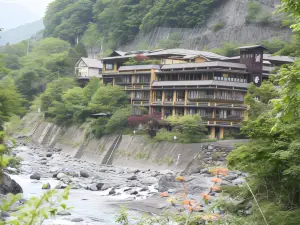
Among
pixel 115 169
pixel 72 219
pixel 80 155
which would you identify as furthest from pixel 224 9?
pixel 72 219

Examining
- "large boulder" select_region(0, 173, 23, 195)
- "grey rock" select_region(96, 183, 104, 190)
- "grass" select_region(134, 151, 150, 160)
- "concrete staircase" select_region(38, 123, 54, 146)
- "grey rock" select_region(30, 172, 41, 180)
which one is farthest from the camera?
"concrete staircase" select_region(38, 123, 54, 146)

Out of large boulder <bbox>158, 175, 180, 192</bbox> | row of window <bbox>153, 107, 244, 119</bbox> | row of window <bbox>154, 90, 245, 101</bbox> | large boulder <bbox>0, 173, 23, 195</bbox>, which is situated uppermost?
row of window <bbox>154, 90, 245, 101</bbox>

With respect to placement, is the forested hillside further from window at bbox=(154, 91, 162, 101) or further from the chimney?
window at bbox=(154, 91, 162, 101)

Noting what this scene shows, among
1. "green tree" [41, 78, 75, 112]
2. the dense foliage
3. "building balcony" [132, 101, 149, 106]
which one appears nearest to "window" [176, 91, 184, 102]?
"building balcony" [132, 101, 149, 106]

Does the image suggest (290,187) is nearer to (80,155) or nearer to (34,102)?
(80,155)

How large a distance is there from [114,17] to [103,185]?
6379 centimetres

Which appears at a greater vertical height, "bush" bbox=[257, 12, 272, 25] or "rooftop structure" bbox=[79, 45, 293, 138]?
"bush" bbox=[257, 12, 272, 25]

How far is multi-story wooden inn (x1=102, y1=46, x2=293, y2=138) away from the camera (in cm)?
4278

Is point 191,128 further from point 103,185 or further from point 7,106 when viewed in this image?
point 7,106

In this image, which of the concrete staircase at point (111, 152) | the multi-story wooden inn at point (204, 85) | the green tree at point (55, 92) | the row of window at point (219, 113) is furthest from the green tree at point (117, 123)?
the green tree at point (55, 92)

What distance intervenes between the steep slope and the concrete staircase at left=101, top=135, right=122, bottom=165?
30.0 metres

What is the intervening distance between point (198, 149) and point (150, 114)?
1031cm

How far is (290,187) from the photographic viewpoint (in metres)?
13.2

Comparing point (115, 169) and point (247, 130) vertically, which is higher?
point (247, 130)
